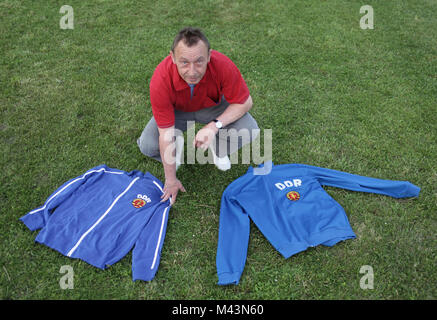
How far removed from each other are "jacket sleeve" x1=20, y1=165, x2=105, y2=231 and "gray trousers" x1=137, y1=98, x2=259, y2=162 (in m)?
0.60

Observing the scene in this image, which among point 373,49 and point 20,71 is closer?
point 20,71

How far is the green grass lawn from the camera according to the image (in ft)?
8.28

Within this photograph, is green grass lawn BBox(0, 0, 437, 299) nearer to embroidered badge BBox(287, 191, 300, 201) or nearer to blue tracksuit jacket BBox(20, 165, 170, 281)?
blue tracksuit jacket BBox(20, 165, 170, 281)

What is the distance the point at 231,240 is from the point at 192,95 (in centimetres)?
122

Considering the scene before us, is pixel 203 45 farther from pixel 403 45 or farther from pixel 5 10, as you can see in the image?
pixel 5 10

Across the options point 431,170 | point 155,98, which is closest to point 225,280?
point 155,98

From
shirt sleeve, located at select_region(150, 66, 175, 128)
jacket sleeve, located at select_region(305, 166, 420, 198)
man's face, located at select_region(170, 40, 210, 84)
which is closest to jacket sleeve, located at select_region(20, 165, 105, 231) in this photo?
shirt sleeve, located at select_region(150, 66, 175, 128)

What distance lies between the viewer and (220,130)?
10.5 feet

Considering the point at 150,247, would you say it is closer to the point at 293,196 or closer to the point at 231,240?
the point at 231,240

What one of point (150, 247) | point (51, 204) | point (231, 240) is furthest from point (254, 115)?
point (51, 204)

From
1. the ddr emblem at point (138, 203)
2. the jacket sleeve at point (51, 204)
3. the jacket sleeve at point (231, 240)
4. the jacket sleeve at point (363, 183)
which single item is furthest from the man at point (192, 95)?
the jacket sleeve at point (363, 183)

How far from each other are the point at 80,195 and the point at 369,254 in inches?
96.5

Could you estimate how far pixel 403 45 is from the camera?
5.39 m

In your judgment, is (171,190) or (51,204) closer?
(51,204)
